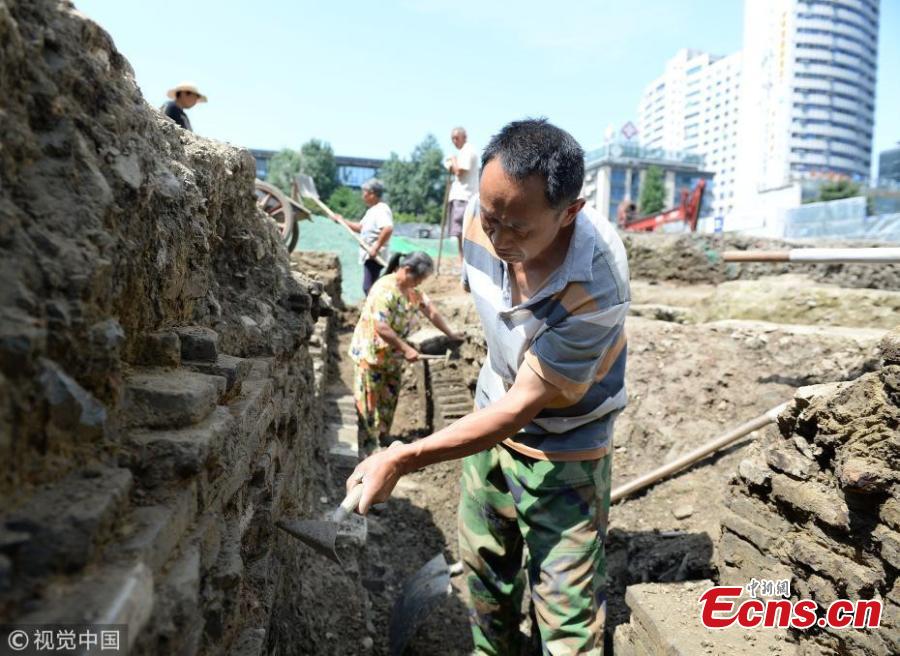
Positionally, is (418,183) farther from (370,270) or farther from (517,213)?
(517,213)

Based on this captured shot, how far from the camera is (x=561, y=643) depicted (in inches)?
80.7

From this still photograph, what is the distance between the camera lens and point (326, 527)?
1808mm

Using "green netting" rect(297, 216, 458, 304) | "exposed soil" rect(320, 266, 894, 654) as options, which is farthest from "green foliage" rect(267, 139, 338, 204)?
"exposed soil" rect(320, 266, 894, 654)

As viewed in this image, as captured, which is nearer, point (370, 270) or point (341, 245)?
point (370, 270)

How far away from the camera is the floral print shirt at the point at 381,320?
473cm

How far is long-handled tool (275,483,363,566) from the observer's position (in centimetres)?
171

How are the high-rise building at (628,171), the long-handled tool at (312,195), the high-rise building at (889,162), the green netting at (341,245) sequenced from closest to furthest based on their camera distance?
1. the long-handled tool at (312,195)
2. the green netting at (341,245)
3. the high-rise building at (889,162)
4. the high-rise building at (628,171)

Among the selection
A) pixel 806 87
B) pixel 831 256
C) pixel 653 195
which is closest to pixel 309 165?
pixel 653 195

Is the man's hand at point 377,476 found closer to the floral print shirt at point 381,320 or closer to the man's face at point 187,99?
the floral print shirt at point 381,320

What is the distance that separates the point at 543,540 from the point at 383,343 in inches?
110

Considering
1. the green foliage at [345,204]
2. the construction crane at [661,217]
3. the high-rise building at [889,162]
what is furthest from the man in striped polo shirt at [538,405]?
the high-rise building at [889,162]

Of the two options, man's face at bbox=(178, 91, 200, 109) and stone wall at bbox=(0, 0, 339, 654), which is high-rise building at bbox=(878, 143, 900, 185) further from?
stone wall at bbox=(0, 0, 339, 654)

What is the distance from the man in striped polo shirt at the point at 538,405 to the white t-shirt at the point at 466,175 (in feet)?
17.1

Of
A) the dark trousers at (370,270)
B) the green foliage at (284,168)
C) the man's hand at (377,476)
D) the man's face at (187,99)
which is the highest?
the green foliage at (284,168)
